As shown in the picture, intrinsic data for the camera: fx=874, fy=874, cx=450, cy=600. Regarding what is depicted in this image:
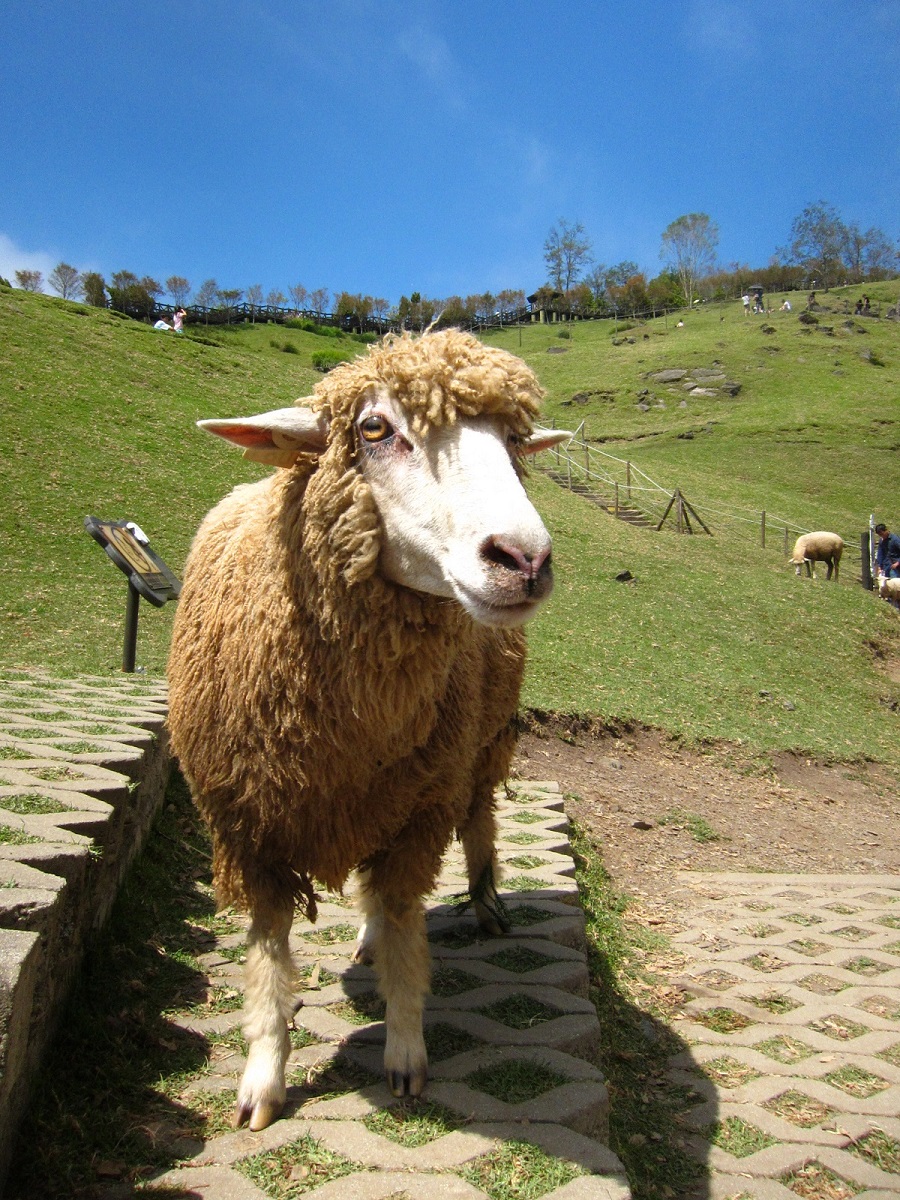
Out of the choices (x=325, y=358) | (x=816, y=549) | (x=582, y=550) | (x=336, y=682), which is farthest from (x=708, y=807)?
(x=325, y=358)

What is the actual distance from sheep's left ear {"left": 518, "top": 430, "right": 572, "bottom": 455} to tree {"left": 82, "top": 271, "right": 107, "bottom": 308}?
1911 inches

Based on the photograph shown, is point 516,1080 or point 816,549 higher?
point 816,549

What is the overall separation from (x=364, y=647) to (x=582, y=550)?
46.3ft

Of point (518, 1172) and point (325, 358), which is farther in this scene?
point (325, 358)

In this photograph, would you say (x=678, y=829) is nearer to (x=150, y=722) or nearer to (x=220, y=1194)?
(x=150, y=722)

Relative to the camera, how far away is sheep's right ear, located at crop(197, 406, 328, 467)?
2.53 metres

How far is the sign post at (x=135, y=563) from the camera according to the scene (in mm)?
5695

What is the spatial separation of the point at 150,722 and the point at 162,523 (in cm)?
947

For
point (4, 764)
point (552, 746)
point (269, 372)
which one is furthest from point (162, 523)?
point (269, 372)

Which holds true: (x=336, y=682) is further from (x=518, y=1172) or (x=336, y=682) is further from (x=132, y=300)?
(x=132, y=300)

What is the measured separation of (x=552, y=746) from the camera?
307 inches

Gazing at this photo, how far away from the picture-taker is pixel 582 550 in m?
16.3

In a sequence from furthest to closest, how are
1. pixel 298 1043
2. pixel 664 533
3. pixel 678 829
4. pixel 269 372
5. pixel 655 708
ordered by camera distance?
pixel 269 372, pixel 664 533, pixel 655 708, pixel 678 829, pixel 298 1043

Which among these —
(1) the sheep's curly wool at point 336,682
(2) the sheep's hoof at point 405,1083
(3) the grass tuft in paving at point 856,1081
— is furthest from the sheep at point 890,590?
(2) the sheep's hoof at point 405,1083
